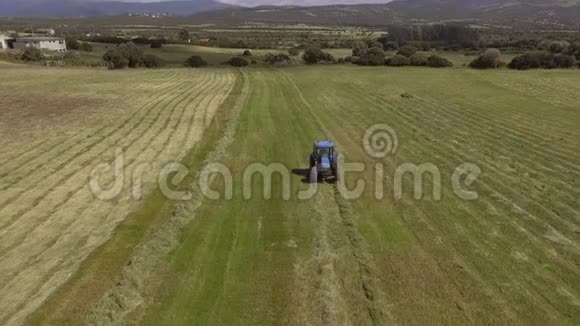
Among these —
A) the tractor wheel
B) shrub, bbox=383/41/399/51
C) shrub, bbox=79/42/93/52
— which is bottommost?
shrub, bbox=383/41/399/51

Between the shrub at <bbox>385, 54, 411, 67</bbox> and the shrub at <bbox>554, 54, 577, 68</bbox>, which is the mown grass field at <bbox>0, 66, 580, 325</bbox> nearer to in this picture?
the shrub at <bbox>554, 54, 577, 68</bbox>

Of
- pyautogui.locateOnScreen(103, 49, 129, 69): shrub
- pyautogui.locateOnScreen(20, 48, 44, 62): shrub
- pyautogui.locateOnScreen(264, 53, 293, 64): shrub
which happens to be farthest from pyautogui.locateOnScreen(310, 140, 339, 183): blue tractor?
pyautogui.locateOnScreen(20, 48, 44, 62): shrub

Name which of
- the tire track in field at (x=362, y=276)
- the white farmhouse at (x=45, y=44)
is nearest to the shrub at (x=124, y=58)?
the white farmhouse at (x=45, y=44)

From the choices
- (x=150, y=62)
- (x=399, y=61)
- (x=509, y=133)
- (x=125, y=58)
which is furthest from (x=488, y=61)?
(x=125, y=58)

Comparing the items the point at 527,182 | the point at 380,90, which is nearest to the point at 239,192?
the point at 527,182

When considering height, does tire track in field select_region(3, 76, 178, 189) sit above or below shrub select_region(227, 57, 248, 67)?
above
